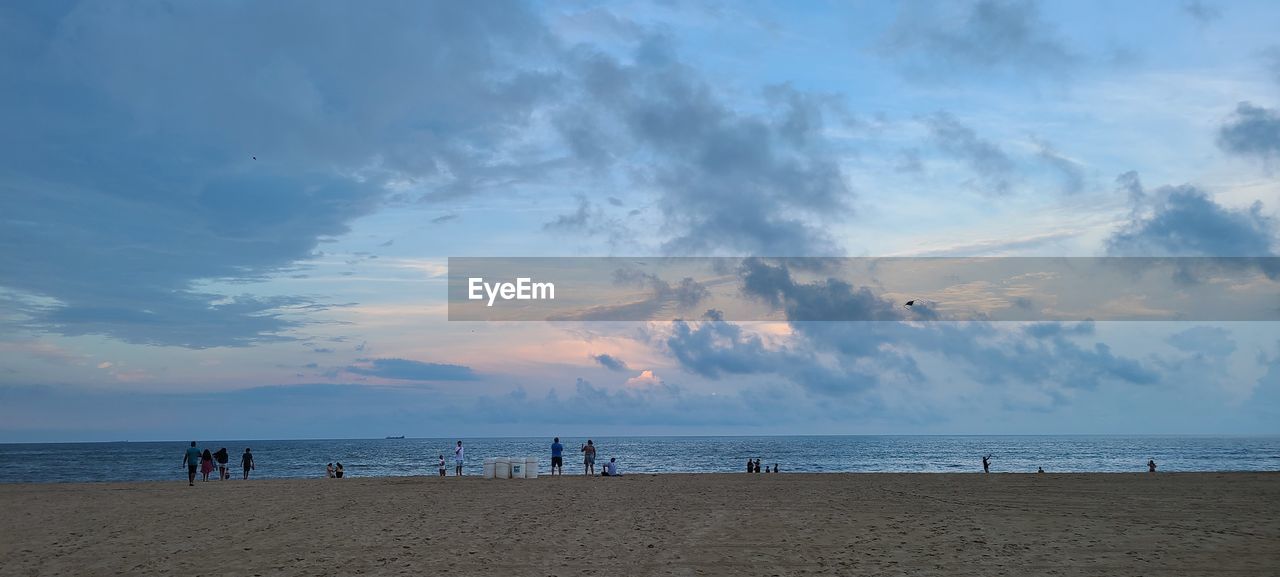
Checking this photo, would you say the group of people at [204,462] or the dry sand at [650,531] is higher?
the group of people at [204,462]

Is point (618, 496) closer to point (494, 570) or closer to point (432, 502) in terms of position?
point (432, 502)

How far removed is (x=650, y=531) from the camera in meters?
16.8

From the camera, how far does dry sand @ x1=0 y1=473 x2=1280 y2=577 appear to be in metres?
13.5

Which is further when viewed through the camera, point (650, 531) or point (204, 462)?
point (204, 462)

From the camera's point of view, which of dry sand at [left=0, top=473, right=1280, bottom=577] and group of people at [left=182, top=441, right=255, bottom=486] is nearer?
dry sand at [left=0, top=473, right=1280, bottom=577]

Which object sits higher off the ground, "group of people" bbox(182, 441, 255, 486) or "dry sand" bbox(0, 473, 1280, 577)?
"group of people" bbox(182, 441, 255, 486)

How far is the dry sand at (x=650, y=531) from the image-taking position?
13461mm

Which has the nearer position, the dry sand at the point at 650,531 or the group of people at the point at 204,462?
the dry sand at the point at 650,531

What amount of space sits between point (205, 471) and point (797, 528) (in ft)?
81.0

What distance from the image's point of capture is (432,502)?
22.8m

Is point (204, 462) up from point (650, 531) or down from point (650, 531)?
up

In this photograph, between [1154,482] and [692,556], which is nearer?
[692,556]

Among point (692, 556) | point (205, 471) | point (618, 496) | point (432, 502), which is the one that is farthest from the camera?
point (205, 471)

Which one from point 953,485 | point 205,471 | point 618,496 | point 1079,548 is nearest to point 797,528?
point 1079,548
